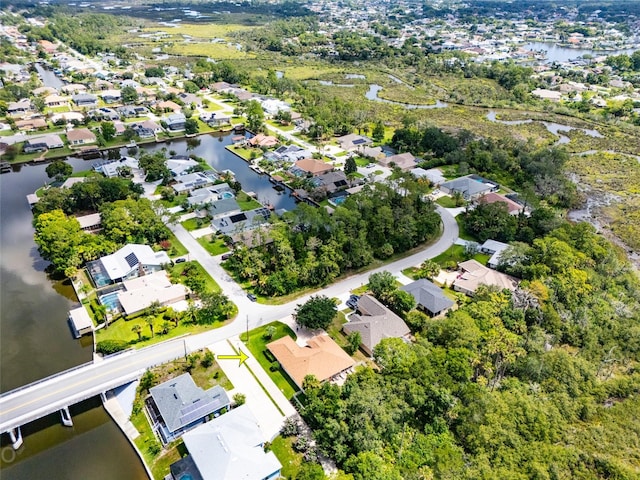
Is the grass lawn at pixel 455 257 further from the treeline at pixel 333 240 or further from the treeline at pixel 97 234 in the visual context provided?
the treeline at pixel 97 234

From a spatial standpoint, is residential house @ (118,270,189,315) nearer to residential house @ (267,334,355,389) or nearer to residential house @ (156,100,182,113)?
residential house @ (267,334,355,389)

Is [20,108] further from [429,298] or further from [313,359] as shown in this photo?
[429,298]

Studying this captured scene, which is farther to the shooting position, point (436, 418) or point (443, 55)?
point (443, 55)

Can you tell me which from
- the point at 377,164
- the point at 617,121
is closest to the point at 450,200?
the point at 377,164

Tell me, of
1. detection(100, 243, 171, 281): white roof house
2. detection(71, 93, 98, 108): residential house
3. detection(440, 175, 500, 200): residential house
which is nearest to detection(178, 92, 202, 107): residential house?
detection(71, 93, 98, 108): residential house

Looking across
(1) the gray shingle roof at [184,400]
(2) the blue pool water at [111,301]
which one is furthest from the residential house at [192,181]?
(1) the gray shingle roof at [184,400]

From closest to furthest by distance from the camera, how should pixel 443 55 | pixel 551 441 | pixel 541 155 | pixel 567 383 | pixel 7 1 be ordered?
pixel 551 441, pixel 567 383, pixel 541 155, pixel 443 55, pixel 7 1

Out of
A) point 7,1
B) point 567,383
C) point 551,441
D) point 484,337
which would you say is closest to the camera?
point 551,441

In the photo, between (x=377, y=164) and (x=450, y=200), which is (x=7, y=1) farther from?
(x=450, y=200)
